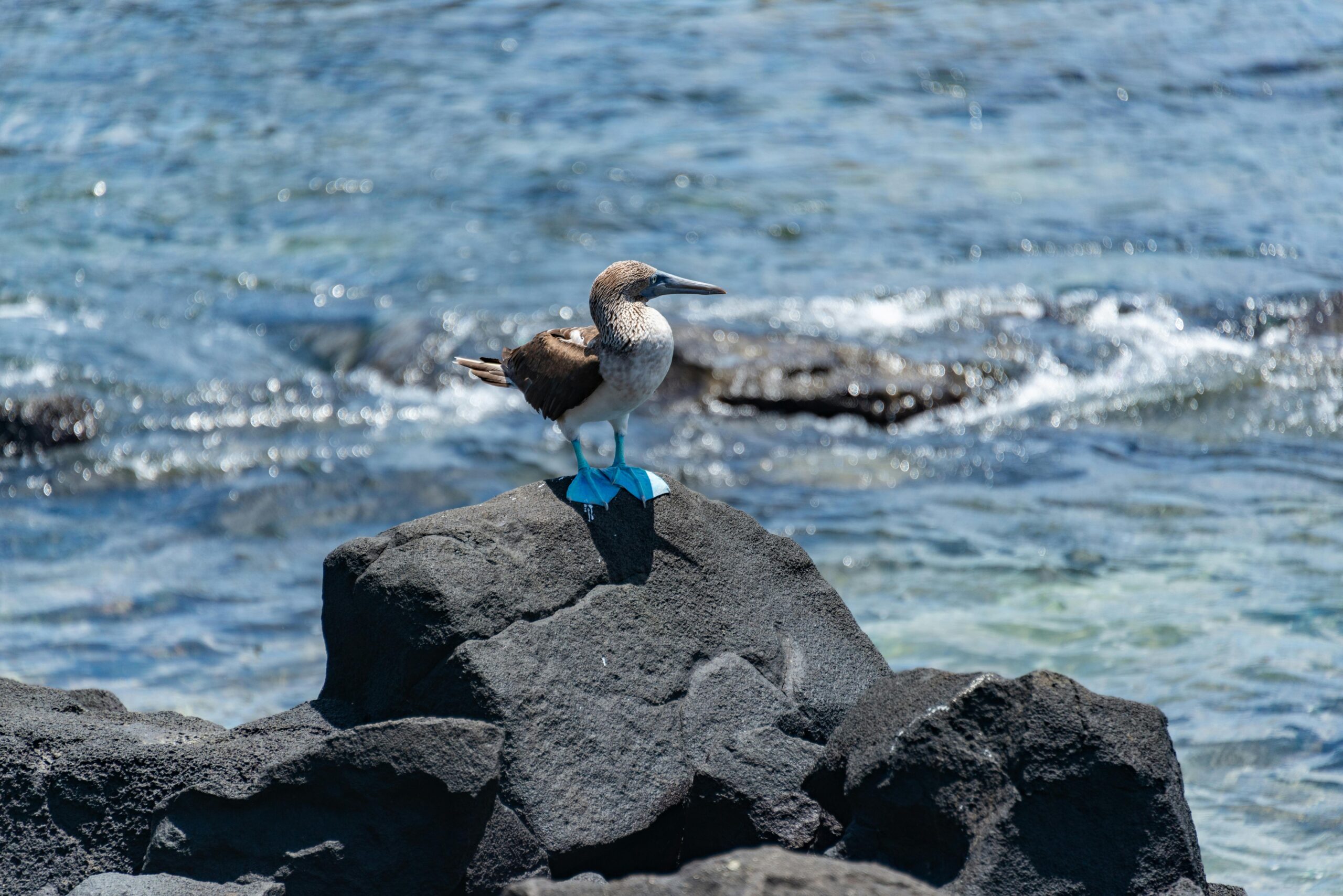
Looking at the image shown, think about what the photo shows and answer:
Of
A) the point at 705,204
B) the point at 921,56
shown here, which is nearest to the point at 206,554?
the point at 705,204

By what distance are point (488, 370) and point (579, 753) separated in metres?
1.43

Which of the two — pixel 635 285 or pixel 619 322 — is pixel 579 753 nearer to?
pixel 619 322

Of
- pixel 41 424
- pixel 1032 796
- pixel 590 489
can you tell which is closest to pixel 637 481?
pixel 590 489

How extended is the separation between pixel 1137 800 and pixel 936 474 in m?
5.74

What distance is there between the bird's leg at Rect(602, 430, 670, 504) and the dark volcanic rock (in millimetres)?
5863

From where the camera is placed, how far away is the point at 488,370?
456 cm

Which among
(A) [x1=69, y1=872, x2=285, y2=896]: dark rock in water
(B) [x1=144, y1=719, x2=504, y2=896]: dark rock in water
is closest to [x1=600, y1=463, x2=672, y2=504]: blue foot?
(B) [x1=144, y1=719, x2=504, y2=896]: dark rock in water

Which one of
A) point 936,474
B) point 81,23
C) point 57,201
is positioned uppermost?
point 81,23

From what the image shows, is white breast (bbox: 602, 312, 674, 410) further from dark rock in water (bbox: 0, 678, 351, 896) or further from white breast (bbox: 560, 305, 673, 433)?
dark rock in water (bbox: 0, 678, 351, 896)

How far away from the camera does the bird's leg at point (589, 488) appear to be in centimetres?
414

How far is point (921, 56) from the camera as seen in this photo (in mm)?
18328

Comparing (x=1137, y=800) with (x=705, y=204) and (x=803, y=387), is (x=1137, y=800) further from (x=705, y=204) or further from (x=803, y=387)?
(x=705, y=204)

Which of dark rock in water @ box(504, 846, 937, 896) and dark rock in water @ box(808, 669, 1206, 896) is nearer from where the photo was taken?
dark rock in water @ box(504, 846, 937, 896)

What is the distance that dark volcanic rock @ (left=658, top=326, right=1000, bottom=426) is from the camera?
33.0 ft
